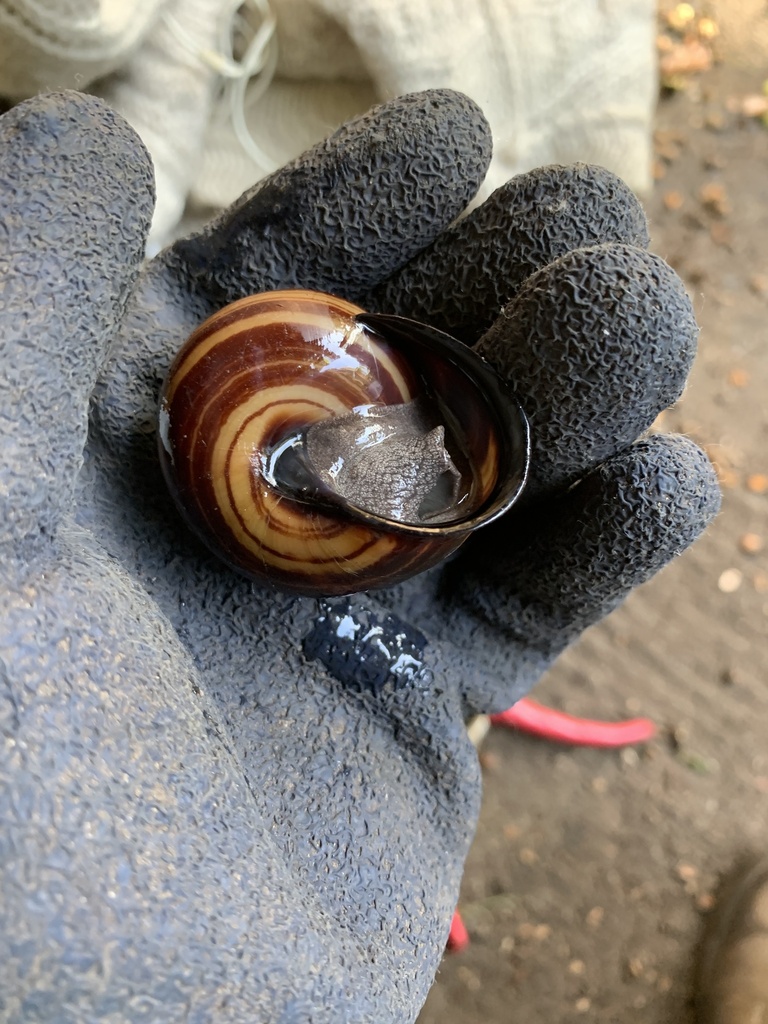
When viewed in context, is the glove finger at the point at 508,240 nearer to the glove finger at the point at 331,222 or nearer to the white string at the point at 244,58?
the glove finger at the point at 331,222

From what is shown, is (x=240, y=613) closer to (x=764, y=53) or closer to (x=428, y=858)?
(x=428, y=858)

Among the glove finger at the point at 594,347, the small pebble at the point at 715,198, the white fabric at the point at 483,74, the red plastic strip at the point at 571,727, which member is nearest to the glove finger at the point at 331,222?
the glove finger at the point at 594,347

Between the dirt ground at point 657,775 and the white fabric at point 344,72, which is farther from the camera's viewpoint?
the dirt ground at point 657,775

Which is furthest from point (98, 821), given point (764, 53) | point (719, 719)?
point (764, 53)

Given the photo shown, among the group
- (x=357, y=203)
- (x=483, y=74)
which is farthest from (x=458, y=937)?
(x=483, y=74)

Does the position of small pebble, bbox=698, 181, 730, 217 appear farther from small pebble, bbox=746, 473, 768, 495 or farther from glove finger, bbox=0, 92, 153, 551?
glove finger, bbox=0, 92, 153, 551

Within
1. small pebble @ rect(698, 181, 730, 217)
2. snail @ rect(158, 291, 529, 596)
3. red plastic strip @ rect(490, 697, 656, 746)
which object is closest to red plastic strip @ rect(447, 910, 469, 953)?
red plastic strip @ rect(490, 697, 656, 746)

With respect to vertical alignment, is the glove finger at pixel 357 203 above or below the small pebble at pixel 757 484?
above
